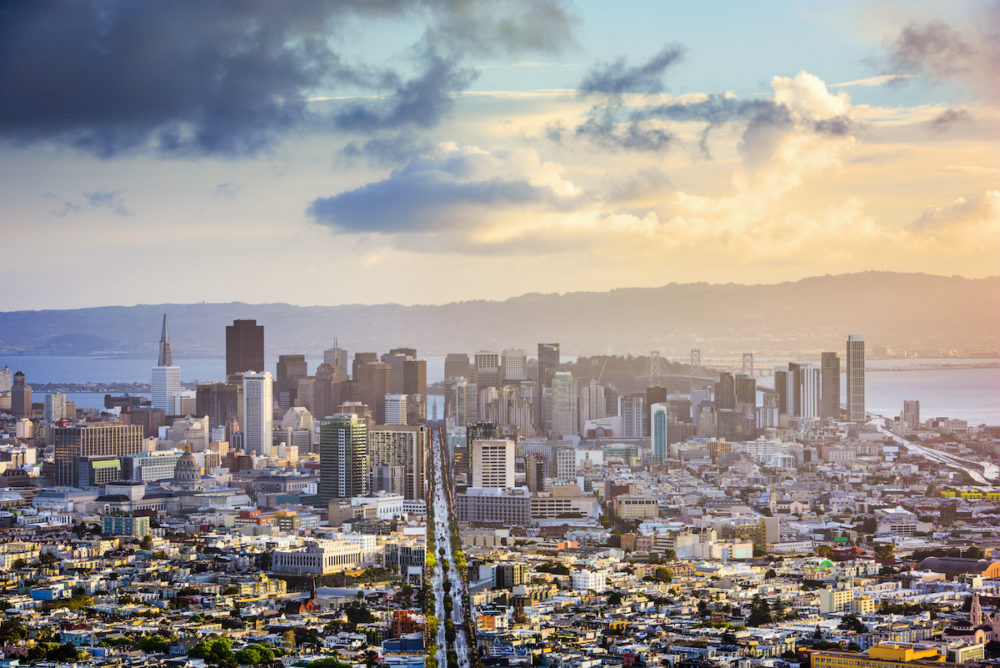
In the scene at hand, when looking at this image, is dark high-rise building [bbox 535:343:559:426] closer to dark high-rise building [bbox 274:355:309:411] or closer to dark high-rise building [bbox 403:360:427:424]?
dark high-rise building [bbox 403:360:427:424]

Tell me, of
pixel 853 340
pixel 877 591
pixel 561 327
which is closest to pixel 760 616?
pixel 877 591

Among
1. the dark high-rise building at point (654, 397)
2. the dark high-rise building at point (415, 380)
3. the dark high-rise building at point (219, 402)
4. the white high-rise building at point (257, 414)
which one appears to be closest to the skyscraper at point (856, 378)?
the dark high-rise building at point (654, 397)

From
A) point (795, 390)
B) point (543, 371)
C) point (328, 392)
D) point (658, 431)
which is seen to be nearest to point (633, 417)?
point (543, 371)

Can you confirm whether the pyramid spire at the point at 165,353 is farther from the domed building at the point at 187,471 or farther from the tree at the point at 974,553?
the tree at the point at 974,553

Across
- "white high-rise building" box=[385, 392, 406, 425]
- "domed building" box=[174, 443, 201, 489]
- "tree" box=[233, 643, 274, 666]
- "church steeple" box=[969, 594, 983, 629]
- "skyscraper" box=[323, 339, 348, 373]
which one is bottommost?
"tree" box=[233, 643, 274, 666]

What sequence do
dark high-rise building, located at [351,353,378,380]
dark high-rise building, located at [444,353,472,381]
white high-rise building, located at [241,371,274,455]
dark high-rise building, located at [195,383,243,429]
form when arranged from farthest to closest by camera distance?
1. dark high-rise building, located at [444,353,472,381]
2. dark high-rise building, located at [351,353,378,380]
3. dark high-rise building, located at [195,383,243,429]
4. white high-rise building, located at [241,371,274,455]

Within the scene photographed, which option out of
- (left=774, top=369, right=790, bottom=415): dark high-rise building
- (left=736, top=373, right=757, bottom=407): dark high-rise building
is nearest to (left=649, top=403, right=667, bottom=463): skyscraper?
(left=736, top=373, right=757, bottom=407): dark high-rise building

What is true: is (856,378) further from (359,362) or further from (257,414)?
(257,414)
